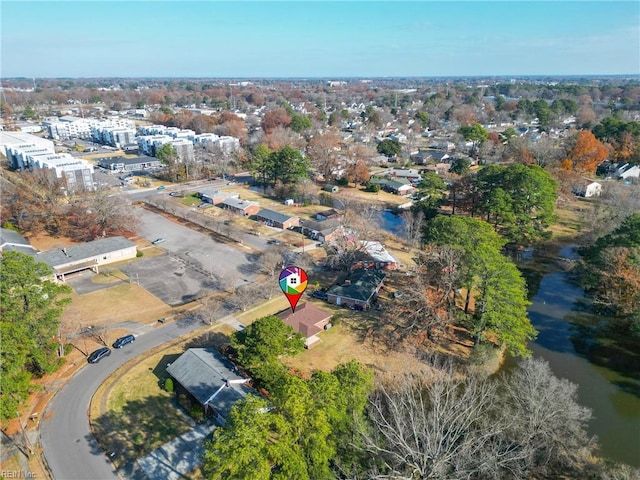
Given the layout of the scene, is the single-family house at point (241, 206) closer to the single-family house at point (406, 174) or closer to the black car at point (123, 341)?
the single-family house at point (406, 174)

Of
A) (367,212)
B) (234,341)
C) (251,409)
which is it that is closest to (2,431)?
(234,341)

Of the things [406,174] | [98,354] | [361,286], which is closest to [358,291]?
[361,286]

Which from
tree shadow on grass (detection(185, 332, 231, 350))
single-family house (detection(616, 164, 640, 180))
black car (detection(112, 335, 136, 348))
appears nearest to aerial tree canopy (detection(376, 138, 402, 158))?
single-family house (detection(616, 164, 640, 180))

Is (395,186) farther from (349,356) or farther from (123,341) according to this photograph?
(123,341)

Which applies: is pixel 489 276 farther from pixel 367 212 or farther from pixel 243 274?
pixel 367 212

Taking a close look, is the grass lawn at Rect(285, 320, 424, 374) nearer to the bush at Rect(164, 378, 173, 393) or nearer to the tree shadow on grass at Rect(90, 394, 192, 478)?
the bush at Rect(164, 378, 173, 393)
